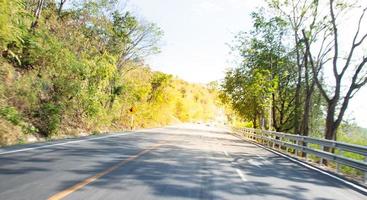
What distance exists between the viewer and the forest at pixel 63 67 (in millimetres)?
19406

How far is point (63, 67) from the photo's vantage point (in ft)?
79.6

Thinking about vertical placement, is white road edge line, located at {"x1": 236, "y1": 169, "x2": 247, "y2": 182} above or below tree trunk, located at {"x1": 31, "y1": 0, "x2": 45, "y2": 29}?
below

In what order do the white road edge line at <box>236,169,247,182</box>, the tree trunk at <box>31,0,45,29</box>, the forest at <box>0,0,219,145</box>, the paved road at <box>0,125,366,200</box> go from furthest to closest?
the tree trunk at <box>31,0,45,29</box> → the forest at <box>0,0,219,145</box> → the white road edge line at <box>236,169,247,182</box> → the paved road at <box>0,125,366,200</box>

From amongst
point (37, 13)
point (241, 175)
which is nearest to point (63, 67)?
point (37, 13)

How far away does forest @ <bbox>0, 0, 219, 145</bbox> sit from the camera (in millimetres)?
19406

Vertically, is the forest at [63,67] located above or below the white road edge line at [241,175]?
above

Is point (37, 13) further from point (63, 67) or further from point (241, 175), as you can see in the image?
point (241, 175)

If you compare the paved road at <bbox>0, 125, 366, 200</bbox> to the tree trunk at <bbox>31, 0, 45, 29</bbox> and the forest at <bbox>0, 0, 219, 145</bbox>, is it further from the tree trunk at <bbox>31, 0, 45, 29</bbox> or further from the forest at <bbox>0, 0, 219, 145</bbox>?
the tree trunk at <bbox>31, 0, 45, 29</bbox>

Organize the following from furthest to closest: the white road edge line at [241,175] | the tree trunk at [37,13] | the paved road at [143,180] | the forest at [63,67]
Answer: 1. the tree trunk at [37,13]
2. the forest at [63,67]
3. the white road edge line at [241,175]
4. the paved road at [143,180]

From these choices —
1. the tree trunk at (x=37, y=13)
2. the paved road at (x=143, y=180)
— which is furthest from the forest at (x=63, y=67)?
the paved road at (x=143, y=180)

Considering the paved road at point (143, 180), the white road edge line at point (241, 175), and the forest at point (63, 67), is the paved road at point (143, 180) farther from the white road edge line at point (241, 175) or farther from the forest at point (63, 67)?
the forest at point (63, 67)

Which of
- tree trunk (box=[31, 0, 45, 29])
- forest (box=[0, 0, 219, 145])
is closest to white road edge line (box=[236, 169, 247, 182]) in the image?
forest (box=[0, 0, 219, 145])

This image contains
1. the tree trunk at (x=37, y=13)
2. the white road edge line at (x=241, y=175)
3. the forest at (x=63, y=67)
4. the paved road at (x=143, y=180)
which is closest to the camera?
the paved road at (x=143, y=180)

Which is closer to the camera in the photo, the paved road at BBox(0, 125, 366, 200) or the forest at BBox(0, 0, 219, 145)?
the paved road at BBox(0, 125, 366, 200)
